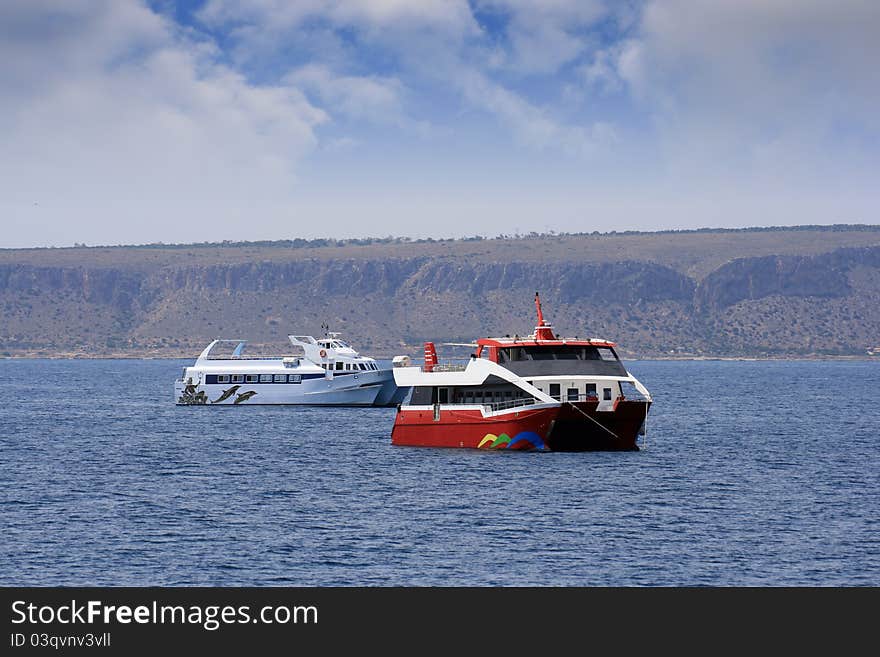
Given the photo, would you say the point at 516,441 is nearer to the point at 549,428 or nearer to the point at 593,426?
the point at 549,428

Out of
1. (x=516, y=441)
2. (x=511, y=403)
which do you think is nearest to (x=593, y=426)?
(x=516, y=441)

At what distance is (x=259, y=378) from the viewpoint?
120312mm

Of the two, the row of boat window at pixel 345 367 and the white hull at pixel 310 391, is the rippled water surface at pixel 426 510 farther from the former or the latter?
the row of boat window at pixel 345 367

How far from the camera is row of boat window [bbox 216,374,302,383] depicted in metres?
119

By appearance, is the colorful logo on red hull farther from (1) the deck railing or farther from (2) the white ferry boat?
(2) the white ferry boat

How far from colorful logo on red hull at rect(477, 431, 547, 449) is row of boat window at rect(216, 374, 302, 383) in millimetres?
51806

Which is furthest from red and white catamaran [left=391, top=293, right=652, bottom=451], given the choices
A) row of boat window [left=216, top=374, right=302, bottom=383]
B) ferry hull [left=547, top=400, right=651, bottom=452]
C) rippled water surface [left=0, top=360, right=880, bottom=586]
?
row of boat window [left=216, top=374, right=302, bottom=383]

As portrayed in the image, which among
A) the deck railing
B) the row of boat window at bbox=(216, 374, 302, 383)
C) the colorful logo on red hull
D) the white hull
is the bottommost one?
the white hull

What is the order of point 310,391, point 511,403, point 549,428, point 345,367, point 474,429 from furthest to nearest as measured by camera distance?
point 345,367 < point 310,391 < point 474,429 < point 511,403 < point 549,428

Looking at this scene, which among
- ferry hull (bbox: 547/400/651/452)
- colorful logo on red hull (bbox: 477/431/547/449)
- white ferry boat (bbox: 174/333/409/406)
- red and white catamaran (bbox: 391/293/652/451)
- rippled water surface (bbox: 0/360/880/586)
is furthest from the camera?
white ferry boat (bbox: 174/333/409/406)

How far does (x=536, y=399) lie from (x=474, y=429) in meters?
4.99
